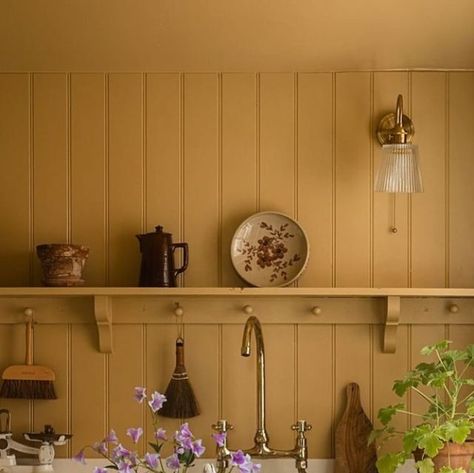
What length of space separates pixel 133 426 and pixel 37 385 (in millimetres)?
283

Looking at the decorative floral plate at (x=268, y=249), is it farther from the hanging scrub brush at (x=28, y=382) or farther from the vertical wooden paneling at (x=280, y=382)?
the hanging scrub brush at (x=28, y=382)

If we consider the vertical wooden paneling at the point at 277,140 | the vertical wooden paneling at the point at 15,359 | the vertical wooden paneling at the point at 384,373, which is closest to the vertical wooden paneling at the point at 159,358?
the vertical wooden paneling at the point at 15,359

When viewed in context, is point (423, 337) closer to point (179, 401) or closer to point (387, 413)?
point (387, 413)

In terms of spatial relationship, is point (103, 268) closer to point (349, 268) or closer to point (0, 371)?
point (0, 371)

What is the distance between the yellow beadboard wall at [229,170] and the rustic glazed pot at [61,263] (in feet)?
0.45

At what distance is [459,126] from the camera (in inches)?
105

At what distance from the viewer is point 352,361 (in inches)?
104

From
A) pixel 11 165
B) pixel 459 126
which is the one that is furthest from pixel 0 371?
pixel 459 126

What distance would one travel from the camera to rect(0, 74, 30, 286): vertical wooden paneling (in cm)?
266

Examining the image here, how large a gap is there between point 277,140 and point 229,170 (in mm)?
156

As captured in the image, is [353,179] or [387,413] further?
[353,179]

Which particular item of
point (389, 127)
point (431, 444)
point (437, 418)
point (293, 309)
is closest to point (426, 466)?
point (431, 444)

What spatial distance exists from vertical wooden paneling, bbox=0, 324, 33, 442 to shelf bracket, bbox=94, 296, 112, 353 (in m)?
0.22

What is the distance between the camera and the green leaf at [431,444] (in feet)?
7.30
